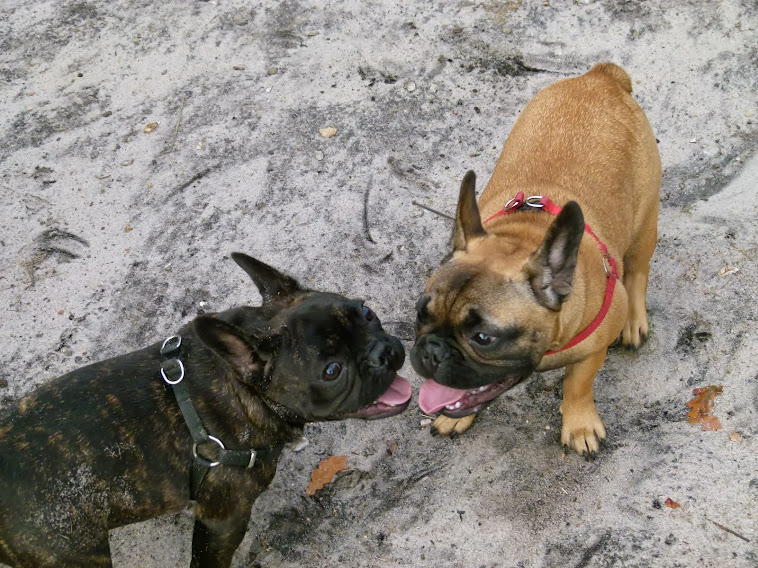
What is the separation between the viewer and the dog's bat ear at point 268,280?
335 cm

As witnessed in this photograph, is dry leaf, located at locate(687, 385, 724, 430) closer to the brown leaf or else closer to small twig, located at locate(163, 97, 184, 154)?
the brown leaf

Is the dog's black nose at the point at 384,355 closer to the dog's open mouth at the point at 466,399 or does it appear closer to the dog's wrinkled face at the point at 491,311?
the dog's wrinkled face at the point at 491,311

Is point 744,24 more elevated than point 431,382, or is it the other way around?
point 744,24

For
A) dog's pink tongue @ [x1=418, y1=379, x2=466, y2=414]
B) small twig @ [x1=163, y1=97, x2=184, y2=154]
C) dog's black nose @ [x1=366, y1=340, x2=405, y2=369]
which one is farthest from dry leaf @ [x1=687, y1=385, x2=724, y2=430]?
small twig @ [x1=163, y1=97, x2=184, y2=154]

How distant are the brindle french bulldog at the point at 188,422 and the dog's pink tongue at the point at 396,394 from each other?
30mm

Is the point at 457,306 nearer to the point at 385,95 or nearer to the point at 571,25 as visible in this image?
the point at 385,95

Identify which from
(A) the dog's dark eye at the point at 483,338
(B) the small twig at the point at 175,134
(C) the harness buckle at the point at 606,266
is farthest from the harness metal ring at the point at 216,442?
(B) the small twig at the point at 175,134

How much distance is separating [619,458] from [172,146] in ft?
14.6

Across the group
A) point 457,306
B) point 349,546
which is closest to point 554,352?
point 457,306

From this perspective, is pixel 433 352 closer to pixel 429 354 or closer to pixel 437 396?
pixel 429 354

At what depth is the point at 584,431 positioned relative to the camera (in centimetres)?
386

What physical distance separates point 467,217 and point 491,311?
57 centimetres

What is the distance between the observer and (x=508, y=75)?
19.1 feet

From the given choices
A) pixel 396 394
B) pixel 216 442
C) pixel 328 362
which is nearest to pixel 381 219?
→ pixel 396 394
